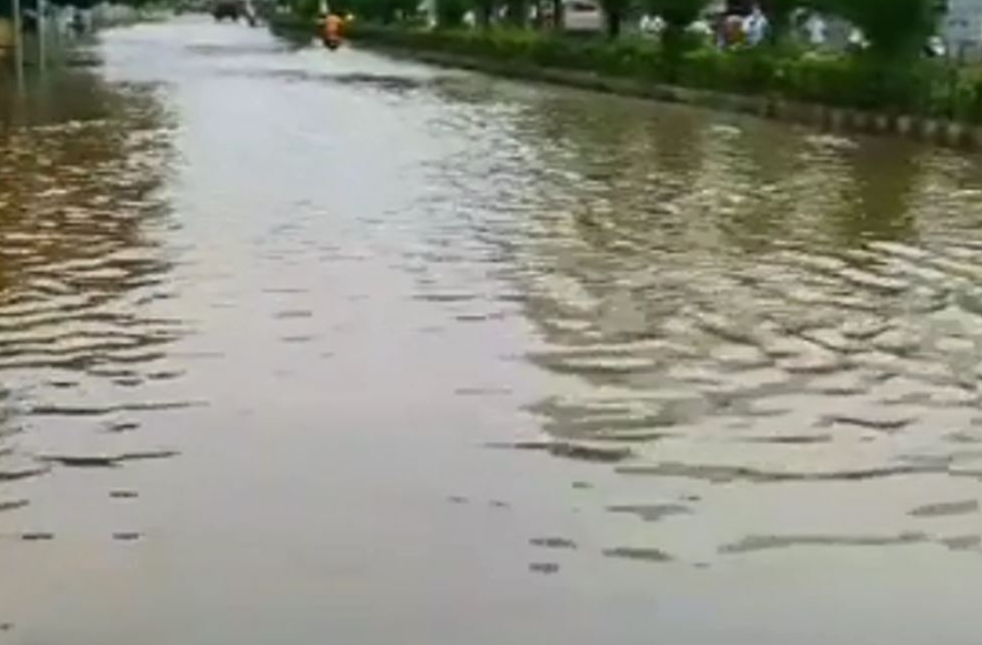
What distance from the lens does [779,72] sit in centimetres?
3322

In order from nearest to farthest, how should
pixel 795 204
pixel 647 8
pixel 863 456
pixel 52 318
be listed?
pixel 863 456
pixel 52 318
pixel 795 204
pixel 647 8

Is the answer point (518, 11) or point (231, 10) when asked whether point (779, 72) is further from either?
point (231, 10)

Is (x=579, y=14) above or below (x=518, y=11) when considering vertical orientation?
below

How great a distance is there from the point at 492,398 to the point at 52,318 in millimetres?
3174

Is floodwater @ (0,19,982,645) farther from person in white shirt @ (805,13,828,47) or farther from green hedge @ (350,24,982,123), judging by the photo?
person in white shirt @ (805,13,828,47)

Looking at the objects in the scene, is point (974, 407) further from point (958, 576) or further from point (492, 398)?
point (958, 576)

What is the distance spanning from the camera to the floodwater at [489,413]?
6.52m

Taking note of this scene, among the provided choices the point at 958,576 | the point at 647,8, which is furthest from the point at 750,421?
the point at 647,8

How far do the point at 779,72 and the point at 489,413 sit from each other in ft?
81.6

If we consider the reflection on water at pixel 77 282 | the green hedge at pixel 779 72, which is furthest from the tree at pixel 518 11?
the reflection on water at pixel 77 282

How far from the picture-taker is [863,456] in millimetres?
8336

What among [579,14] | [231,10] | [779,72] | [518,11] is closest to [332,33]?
[579,14]

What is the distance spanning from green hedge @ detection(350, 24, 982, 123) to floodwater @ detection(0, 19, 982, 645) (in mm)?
8691

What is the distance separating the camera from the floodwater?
652 centimetres
